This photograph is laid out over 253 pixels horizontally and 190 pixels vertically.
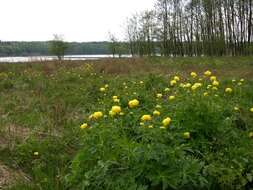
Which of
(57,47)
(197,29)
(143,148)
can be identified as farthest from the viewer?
(57,47)

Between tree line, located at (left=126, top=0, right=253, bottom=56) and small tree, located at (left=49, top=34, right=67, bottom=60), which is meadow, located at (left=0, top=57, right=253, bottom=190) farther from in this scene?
small tree, located at (left=49, top=34, right=67, bottom=60)

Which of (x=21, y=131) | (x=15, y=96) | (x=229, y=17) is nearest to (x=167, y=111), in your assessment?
(x=21, y=131)

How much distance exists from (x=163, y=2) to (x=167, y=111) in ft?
138

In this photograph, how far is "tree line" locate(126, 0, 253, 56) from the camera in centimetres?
3606

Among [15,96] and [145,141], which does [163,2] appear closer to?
[15,96]

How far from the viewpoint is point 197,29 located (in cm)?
4084

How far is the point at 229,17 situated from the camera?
36.7 m

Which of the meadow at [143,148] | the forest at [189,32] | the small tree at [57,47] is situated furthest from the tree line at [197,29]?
the meadow at [143,148]

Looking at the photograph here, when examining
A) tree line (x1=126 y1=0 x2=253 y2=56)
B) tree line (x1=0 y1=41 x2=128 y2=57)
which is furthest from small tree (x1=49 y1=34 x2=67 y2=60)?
tree line (x1=126 y1=0 x2=253 y2=56)

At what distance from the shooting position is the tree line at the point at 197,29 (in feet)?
118

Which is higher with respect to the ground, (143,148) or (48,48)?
(48,48)

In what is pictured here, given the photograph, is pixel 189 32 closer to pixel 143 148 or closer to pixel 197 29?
pixel 197 29

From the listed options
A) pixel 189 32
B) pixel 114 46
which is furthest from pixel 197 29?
pixel 114 46

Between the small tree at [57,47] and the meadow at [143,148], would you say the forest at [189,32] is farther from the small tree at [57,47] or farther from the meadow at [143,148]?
the meadow at [143,148]
